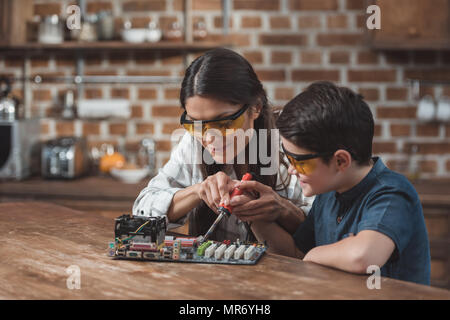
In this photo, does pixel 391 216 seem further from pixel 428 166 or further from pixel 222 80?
pixel 428 166

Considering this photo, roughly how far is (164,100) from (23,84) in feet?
3.25

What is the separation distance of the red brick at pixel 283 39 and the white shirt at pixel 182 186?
5.63ft

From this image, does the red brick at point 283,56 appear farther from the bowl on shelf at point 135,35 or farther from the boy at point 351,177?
the boy at point 351,177

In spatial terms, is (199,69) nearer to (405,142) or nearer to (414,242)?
(414,242)

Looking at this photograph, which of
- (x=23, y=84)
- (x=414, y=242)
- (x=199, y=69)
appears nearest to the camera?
(x=414, y=242)

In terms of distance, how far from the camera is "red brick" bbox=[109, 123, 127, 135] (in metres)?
3.76

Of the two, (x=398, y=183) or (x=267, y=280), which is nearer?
(x=267, y=280)

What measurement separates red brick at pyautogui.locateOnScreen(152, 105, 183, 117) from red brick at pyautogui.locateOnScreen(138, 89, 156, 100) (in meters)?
0.08

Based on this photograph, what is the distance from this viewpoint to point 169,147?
3721 millimetres

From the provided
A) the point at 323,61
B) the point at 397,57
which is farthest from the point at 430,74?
the point at 323,61

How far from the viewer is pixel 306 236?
5.52ft

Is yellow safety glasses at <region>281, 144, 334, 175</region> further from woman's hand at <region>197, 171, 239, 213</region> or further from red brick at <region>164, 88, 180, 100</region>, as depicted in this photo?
red brick at <region>164, 88, 180, 100</region>
